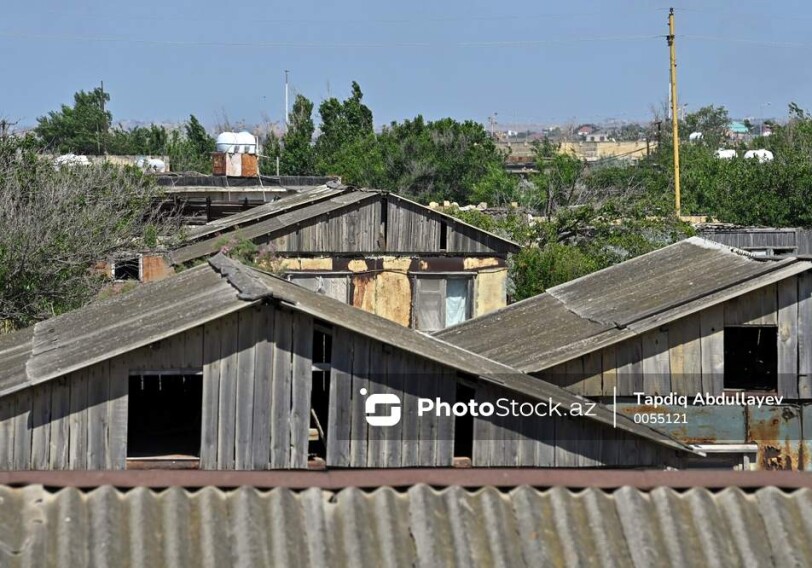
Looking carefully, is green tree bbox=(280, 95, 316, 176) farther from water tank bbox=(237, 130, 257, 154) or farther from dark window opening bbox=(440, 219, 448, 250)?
dark window opening bbox=(440, 219, 448, 250)

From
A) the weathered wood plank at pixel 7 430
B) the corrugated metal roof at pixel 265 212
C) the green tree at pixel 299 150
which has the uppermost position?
the green tree at pixel 299 150

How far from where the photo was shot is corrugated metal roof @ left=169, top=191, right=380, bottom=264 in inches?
906

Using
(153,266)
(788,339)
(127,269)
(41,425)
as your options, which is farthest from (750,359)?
(127,269)

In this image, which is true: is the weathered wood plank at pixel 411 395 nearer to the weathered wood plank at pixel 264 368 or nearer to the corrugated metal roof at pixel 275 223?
the weathered wood plank at pixel 264 368

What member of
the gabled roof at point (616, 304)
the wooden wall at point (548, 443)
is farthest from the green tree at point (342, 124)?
the wooden wall at point (548, 443)

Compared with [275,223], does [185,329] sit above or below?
below

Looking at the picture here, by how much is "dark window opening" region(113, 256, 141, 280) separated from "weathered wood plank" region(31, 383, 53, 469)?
1430 centimetres

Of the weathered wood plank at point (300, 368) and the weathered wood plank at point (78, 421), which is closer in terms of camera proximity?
the weathered wood plank at point (78, 421)

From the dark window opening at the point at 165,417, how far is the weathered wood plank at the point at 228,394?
132 cm

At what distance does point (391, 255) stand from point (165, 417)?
11.1 meters

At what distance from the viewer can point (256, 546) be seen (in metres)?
5.56

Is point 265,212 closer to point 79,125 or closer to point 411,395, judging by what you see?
point 411,395

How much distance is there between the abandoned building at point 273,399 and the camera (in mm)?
11227

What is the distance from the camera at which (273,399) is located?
11.6 meters
